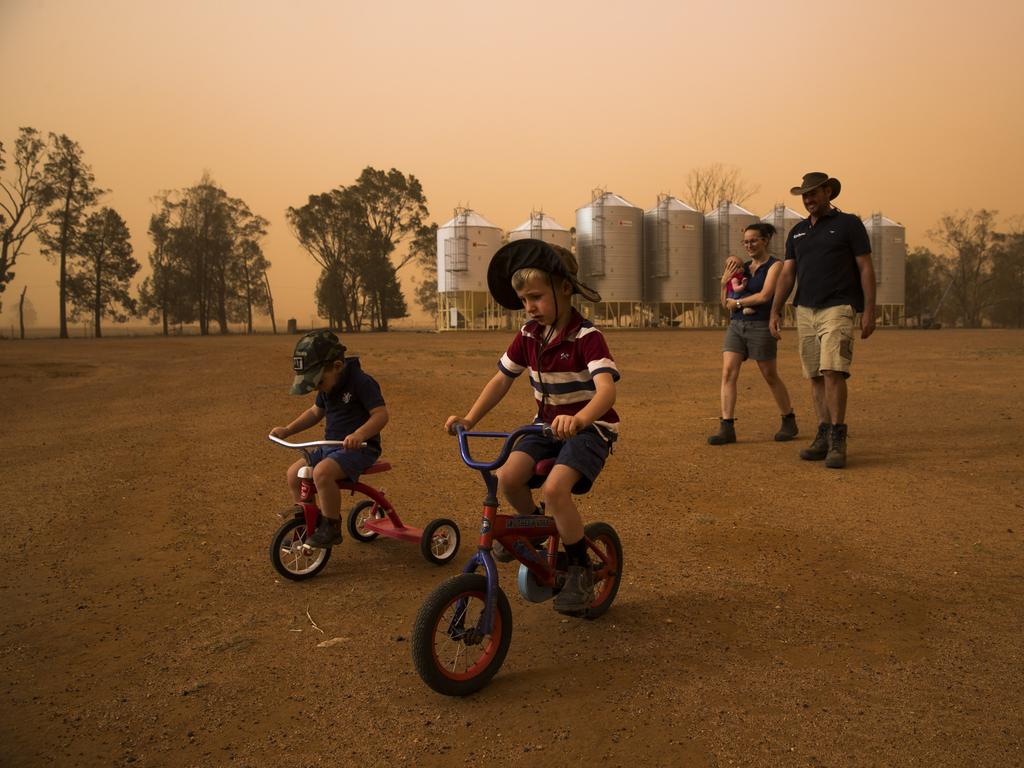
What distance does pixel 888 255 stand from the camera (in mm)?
53469

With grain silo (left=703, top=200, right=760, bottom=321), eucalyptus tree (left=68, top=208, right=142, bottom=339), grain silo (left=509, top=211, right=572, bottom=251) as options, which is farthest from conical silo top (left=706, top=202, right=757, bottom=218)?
eucalyptus tree (left=68, top=208, right=142, bottom=339)

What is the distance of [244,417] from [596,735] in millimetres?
8034

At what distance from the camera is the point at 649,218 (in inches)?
1871

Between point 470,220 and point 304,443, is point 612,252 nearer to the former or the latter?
point 470,220

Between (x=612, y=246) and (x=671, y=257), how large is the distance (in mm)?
4321

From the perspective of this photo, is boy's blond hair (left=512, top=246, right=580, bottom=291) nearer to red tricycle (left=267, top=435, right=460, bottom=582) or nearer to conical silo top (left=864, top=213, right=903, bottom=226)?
red tricycle (left=267, top=435, right=460, bottom=582)

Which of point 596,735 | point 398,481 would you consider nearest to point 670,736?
point 596,735

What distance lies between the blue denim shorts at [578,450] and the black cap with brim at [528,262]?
0.60 metres

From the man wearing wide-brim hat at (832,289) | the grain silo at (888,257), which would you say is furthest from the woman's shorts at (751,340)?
the grain silo at (888,257)

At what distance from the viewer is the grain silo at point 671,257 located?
46.6m

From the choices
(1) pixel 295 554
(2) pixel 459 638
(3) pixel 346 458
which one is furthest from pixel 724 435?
(2) pixel 459 638

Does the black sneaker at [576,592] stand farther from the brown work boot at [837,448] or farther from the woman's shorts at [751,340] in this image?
the woman's shorts at [751,340]

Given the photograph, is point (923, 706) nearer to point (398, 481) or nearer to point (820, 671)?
point (820, 671)

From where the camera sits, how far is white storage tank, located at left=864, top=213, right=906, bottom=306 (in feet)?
175
